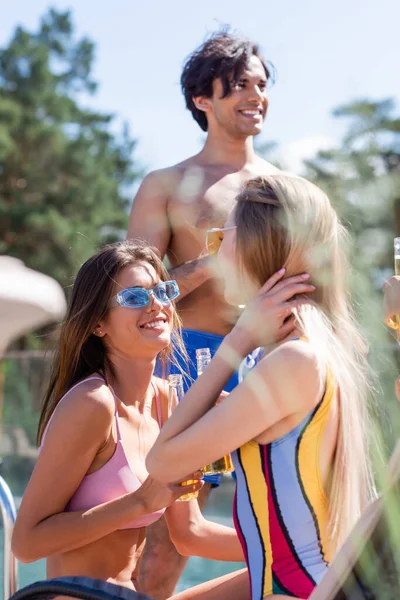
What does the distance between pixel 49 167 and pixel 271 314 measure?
2187 cm

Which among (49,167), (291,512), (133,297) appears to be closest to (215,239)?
(133,297)

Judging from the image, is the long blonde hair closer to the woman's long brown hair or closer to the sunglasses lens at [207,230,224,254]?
the sunglasses lens at [207,230,224,254]

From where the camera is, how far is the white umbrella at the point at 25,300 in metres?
0.98

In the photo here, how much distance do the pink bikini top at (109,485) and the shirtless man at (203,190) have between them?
103cm

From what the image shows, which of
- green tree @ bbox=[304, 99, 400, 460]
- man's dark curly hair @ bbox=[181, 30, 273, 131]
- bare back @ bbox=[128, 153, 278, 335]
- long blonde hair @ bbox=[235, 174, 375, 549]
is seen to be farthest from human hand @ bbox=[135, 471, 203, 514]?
green tree @ bbox=[304, 99, 400, 460]

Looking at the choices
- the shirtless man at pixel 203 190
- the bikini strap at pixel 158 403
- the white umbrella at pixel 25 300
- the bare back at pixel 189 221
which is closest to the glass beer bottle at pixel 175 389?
the bikini strap at pixel 158 403

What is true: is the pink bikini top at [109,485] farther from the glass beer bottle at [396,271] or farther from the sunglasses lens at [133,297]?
the glass beer bottle at [396,271]

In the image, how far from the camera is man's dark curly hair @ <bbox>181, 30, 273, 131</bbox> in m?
3.79

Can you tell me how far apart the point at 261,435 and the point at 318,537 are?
0.24m

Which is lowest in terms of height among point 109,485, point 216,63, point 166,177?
point 109,485

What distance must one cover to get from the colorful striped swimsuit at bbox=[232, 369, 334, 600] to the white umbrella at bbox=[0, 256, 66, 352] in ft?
2.70

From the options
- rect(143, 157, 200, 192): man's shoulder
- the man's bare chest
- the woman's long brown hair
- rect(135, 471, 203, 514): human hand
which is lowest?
rect(135, 471, 203, 514): human hand

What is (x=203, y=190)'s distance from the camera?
363cm

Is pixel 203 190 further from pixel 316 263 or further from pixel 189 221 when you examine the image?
pixel 316 263
